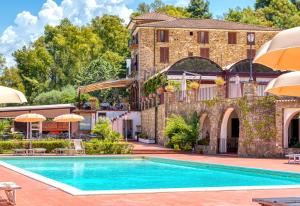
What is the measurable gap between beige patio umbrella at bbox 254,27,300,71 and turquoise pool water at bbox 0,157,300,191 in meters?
8.26

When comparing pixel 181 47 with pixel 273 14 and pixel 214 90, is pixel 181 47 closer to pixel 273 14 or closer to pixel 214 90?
pixel 214 90

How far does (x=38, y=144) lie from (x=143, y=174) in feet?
42.3

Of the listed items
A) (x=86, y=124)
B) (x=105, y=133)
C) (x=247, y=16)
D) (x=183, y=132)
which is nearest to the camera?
(x=183, y=132)

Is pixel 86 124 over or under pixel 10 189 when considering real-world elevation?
over

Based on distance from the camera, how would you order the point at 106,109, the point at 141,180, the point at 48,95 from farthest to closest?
the point at 48,95 → the point at 106,109 → the point at 141,180

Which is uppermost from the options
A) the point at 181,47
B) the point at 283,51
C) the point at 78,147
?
the point at 181,47

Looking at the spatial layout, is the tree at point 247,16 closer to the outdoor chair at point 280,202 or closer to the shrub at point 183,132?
the shrub at point 183,132

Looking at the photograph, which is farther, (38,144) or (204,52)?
(204,52)

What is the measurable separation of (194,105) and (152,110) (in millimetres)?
7814

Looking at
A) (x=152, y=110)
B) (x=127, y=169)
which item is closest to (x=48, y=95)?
(x=152, y=110)

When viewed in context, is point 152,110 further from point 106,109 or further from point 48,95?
point 48,95

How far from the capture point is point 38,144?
107 ft

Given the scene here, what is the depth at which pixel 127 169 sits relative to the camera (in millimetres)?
23562

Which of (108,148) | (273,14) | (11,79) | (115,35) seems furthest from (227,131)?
(273,14)
